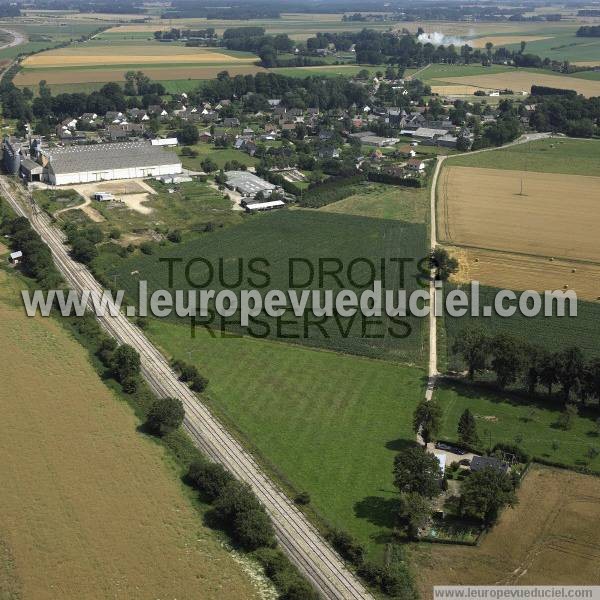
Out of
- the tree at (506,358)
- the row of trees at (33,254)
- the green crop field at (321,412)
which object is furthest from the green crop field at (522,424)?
the row of trees at (33,254)

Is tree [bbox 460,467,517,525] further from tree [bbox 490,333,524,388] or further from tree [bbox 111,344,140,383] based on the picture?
tree [bbox 111,344,140,383]

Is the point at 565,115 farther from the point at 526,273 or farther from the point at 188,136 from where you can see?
the point at 526,273

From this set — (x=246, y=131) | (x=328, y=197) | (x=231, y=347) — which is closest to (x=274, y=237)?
(x=328, y=197)

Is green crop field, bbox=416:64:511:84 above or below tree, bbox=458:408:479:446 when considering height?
above

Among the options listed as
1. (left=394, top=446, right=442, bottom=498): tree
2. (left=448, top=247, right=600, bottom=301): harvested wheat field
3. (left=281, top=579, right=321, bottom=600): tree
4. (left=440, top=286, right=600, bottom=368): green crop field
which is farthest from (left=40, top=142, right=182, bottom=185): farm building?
(left=281, top=579, right=321, bottom=600): tree

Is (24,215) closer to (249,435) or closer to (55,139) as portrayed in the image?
(55,139)

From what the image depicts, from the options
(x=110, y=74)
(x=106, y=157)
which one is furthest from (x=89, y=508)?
(x=110, y=74)

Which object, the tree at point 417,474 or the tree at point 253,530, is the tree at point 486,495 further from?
the tree at point 253,530
